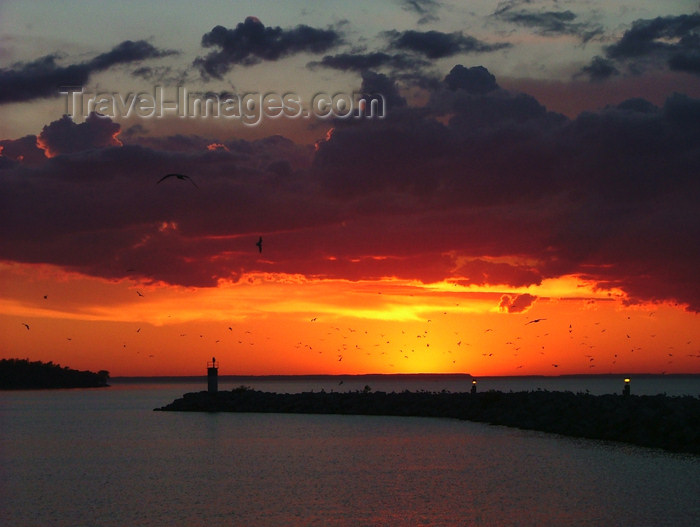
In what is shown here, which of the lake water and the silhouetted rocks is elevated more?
the silhouetted rocks

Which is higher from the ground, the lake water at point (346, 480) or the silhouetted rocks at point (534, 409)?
the silhouetted rocks at point (534, 409)

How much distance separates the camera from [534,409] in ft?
216

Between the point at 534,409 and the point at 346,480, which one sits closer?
the point at 346,480

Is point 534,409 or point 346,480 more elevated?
point 534,409

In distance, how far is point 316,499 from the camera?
3409 centimetres

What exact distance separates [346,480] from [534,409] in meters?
29.7

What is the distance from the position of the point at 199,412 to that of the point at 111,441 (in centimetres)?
2997

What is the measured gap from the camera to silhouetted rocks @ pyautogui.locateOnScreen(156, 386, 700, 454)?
4906 cm

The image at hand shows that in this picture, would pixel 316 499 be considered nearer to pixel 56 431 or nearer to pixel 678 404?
pixel 678 404

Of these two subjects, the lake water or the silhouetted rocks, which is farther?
the silhouetted rocks

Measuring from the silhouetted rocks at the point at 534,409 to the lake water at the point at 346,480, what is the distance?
88.6 inches

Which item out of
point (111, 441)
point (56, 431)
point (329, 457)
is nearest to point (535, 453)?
point (329, 457)

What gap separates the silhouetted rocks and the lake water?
225cm

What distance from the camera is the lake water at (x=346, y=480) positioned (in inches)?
1203
